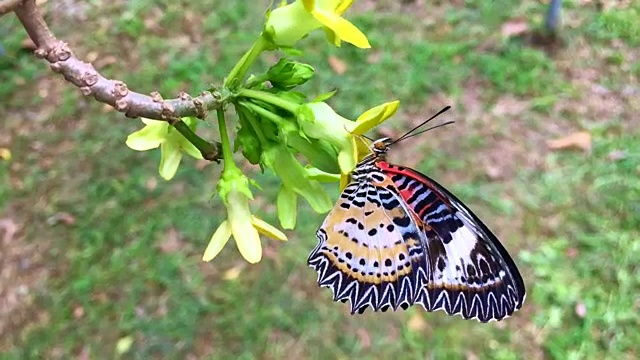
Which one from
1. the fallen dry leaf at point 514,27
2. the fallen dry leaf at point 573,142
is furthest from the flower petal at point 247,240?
the fallen dry leaf at point 514,27

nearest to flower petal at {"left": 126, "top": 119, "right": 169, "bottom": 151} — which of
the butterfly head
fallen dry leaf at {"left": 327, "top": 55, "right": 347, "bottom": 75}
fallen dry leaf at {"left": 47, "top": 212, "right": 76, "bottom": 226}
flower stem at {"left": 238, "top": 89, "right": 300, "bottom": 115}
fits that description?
flower stem at {"left": 238, "top": 89, "right": 300, "bottom": 115}

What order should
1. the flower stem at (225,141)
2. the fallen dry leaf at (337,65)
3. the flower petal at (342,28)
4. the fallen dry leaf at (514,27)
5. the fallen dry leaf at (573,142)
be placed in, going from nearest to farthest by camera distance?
1. the flower petal at (342,28)
2. the flower stem at (225,141)
3. the fallen dry leaf at (573,142)
4. the fallen dry leaf at (337,65)
5. the fallen dry leaf at (514,27)

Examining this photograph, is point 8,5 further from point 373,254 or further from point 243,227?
point 373,254

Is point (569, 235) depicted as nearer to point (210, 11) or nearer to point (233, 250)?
point (233, 250)

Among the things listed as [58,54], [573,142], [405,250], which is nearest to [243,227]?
[405,250]

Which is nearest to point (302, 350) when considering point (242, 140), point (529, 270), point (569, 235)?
point (529, 270)

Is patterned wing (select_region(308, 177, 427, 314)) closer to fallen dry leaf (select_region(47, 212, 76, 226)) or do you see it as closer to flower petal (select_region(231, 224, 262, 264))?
flower petal (select_region(231, 224, 262, 264))

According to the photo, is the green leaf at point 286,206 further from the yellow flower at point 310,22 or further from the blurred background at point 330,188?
the blurred background at point 330,188
